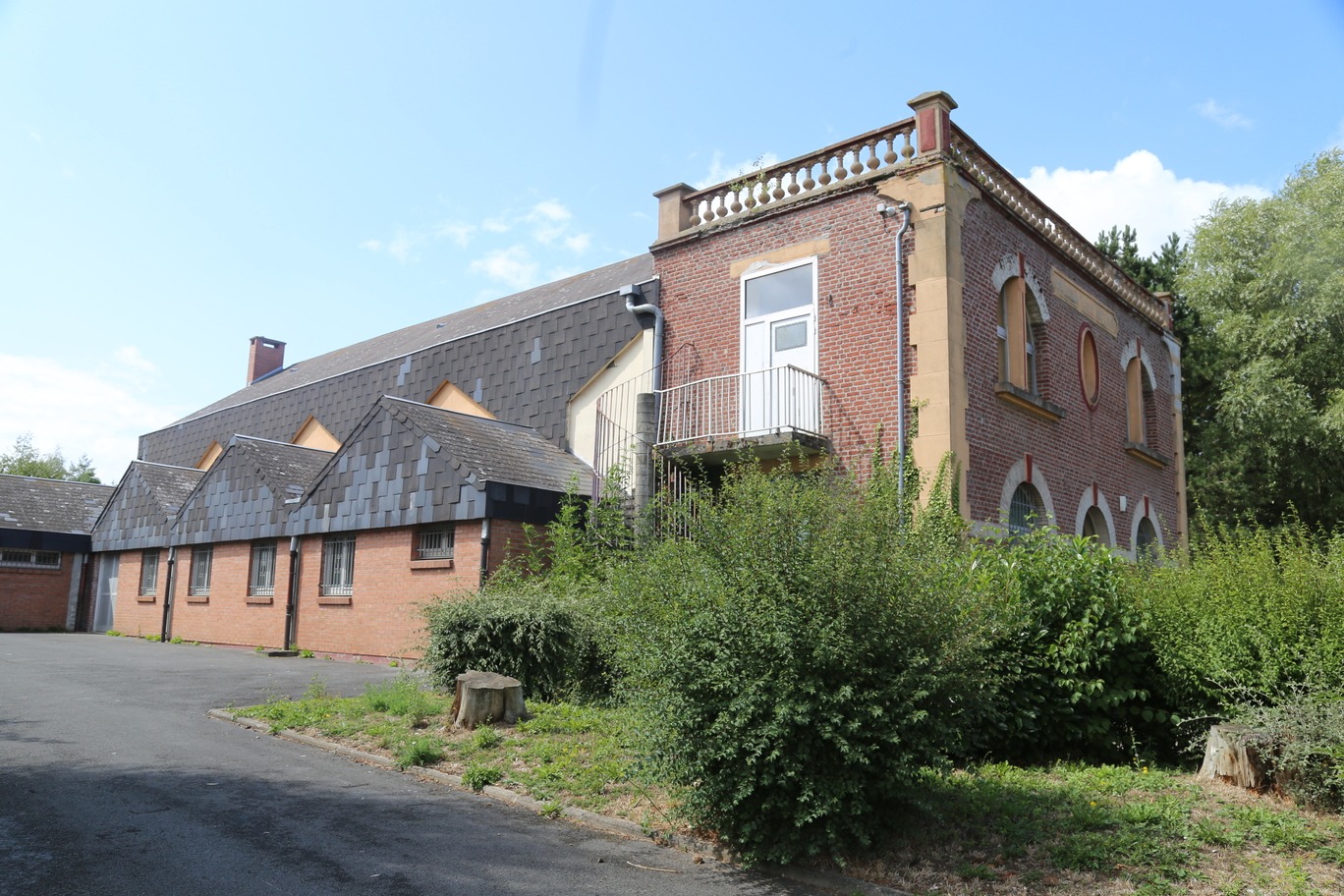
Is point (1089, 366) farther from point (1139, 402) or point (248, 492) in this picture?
point (248, 492)

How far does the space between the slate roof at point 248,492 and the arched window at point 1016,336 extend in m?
13.0

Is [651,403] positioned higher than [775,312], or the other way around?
[775,312]

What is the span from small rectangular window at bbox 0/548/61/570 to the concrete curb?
21089 mm

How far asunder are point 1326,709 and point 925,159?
Result: 30.0ft

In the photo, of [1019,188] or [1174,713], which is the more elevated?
[1019,188]

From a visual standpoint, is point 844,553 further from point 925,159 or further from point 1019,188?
point 1019,188

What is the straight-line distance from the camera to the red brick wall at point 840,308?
1352 centimetres

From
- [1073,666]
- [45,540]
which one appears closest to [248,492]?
[45,540]

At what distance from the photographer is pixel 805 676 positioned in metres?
5.64

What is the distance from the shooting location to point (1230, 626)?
23.5 feet

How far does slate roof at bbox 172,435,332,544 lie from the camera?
761 inches

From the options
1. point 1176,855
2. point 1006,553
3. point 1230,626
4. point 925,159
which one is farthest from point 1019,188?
point 1176,855

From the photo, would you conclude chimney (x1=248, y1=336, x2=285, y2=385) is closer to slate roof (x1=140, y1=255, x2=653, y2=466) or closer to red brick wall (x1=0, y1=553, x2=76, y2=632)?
slate roof (x1=140, y1=255, x2=653, y2=466)

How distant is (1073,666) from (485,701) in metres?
5.18
